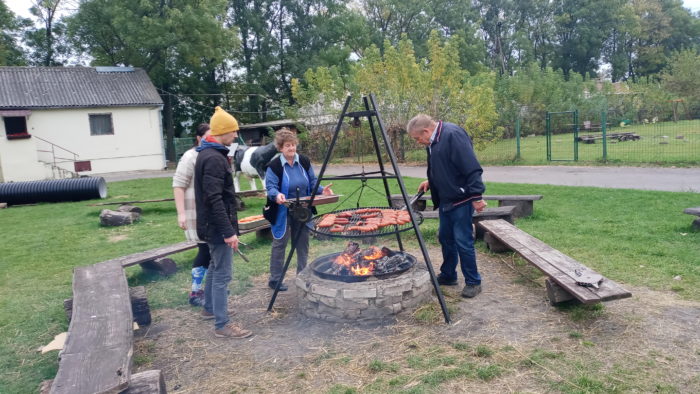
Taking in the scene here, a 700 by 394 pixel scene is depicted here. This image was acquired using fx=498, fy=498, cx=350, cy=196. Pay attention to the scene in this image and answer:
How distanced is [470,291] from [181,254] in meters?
4.18

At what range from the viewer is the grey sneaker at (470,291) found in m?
4.76

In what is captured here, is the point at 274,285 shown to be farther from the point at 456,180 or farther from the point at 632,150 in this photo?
the point at 632,150

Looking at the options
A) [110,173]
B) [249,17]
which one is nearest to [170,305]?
[110,173]

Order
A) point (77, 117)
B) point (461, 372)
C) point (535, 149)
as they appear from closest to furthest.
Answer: point (461, 372) < point (535, 149) < point (77, 117)

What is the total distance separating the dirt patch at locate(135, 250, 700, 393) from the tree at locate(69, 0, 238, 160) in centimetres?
2639

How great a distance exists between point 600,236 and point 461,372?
4292 mm

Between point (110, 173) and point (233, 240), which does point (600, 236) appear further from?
point (110, 173)

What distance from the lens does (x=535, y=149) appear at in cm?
2141

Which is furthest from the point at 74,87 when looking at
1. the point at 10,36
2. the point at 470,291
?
the point at 470,291

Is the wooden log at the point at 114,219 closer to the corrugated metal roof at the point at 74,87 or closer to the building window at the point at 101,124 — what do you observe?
the corrugated metal roof at the point at 74,87

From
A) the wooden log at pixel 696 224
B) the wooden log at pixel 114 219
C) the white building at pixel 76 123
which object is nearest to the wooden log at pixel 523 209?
the wooden log at pixel 696 224

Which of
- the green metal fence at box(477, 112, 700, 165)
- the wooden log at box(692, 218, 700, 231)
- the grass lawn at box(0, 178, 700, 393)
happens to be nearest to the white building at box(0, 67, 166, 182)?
the grass lawn at box(0, 178, 700, 393)

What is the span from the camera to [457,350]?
12.0 ft

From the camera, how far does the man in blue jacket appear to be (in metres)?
4.39
